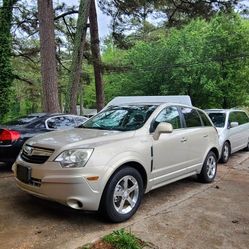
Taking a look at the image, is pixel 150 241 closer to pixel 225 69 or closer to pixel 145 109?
pixel 145 109

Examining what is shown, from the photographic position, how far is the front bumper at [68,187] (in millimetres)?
3961

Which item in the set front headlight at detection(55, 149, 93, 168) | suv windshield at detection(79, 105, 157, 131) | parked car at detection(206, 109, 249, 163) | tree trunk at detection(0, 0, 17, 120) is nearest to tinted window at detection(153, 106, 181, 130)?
suv windshield at detection(79, 105, 157, 131)

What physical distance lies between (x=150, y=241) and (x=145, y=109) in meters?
2.23

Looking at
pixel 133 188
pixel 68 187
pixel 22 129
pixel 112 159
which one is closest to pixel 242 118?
pixel 22 129

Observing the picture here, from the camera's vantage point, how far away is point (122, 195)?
4398 mm

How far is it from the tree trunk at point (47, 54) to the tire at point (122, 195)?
7672mm

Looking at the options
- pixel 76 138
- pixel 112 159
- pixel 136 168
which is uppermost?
pixel 76 138

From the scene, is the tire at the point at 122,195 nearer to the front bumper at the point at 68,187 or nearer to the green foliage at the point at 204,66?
the front bumper at the point at 68,187

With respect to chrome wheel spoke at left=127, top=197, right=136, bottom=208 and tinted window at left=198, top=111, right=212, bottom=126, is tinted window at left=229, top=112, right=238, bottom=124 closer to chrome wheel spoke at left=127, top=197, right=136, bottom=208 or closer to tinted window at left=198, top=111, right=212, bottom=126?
tinted window at left=198, top=111, right=212, bottom=126

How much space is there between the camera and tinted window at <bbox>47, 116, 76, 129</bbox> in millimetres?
7459

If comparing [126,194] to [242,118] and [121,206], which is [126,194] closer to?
[121,206]

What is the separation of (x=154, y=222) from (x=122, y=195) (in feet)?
1.77

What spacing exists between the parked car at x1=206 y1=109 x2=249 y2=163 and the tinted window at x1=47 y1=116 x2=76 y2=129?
3.95 m

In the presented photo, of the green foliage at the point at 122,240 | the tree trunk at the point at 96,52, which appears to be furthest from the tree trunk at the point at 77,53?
the green foliage at the point at 122,240
